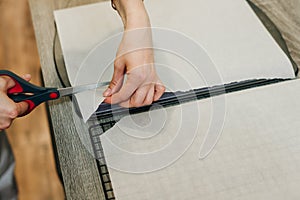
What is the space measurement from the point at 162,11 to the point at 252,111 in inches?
11.5

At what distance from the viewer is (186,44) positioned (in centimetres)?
75

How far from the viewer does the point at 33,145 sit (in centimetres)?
132

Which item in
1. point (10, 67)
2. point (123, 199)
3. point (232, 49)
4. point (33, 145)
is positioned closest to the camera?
point (123, 199)

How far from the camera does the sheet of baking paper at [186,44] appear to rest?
0.70m

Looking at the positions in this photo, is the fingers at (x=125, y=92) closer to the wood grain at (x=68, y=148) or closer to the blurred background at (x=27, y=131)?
the wood grain at (x=68, y=148)

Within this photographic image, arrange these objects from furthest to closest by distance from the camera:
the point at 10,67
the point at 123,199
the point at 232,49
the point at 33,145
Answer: the point at 10,67
the point at 33,145
the point at 232,49
the point at 123,199

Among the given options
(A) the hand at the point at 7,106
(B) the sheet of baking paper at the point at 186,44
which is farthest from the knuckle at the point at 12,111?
(B) the sheet of baking paper at the point at 186,44

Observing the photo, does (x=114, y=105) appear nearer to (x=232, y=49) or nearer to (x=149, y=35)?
(x=149, y=35)

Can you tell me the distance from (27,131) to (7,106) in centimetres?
81

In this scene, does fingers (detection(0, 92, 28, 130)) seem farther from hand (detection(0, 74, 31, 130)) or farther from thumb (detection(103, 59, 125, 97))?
thumb (detection(103, 59, 125, 97))

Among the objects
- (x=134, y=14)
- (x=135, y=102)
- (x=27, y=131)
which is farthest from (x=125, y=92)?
(x=27, y=131)

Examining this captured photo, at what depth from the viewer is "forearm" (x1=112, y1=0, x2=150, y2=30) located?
0.65 meters

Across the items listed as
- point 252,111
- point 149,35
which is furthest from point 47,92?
point 252,111

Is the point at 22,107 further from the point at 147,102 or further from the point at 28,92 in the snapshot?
the point at 147,102
